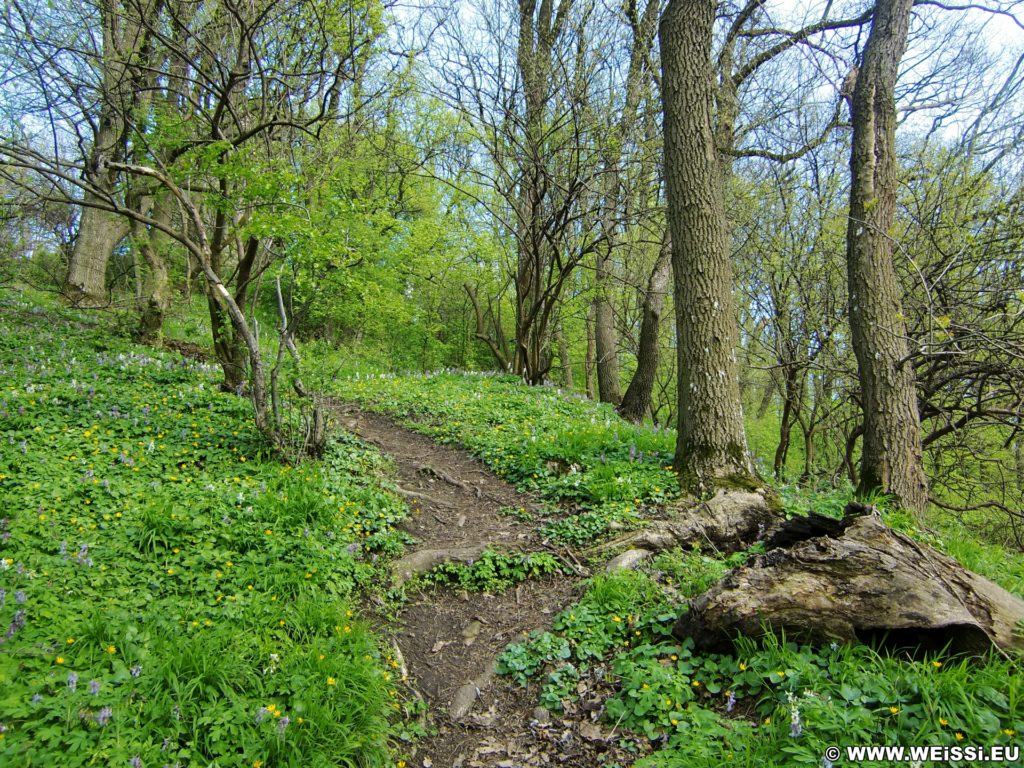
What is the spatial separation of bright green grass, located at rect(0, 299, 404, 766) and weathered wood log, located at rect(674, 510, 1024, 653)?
211 cm

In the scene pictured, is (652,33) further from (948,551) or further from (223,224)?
(948,551)

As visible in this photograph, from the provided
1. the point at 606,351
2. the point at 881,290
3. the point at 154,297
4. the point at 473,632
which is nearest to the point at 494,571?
the point at 473,632

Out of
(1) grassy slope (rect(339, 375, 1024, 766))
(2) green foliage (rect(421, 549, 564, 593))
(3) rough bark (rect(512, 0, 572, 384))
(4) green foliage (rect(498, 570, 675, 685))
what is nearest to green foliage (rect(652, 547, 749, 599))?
(1) grassy slope (rect(339, 375, 1024, 766))

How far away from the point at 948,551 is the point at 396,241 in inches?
578

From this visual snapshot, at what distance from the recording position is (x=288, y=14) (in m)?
7.80

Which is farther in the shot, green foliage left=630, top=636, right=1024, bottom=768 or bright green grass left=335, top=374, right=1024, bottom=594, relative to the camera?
bright green grass left=335, top=374, right=1024, bottom=594

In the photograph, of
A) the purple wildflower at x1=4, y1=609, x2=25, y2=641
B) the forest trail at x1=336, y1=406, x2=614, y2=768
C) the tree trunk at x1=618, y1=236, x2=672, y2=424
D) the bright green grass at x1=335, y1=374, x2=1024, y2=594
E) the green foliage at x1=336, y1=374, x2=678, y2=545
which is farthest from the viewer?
the tree trunk at x1=618, y1=236, x2=672, y2=424

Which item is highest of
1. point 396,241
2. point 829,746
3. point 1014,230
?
point 396,241

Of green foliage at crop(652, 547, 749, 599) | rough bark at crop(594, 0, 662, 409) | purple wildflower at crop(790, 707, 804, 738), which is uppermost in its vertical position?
rough bark at crop(594, 0, 662, 409)

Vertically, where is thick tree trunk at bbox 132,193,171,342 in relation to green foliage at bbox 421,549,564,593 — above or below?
above

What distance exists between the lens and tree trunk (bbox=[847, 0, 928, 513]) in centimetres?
526

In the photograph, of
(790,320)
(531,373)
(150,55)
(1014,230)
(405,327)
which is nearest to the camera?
(1014,230)

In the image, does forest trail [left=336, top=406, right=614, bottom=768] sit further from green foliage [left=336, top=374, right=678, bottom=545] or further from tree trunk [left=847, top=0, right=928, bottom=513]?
tree trunk [left=847, top=0, right=928, bottom=513]

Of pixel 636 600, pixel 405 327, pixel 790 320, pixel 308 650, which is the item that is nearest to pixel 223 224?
pixel 308 650
